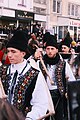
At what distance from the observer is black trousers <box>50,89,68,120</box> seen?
6238 mm

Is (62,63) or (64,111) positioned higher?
(62,63)

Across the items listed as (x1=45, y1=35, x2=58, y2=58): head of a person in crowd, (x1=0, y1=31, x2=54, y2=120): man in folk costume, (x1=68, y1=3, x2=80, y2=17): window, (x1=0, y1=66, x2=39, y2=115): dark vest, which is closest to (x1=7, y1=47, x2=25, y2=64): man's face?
(x1=0, y1=31, x2=54, y2=120): man in folk costume

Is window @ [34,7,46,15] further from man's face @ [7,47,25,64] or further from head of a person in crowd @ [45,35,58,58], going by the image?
man's face @ [7,47,25,64]

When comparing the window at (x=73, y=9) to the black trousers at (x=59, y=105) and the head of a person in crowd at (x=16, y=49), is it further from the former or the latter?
the head of a person in crowd at (x=16, y=49)

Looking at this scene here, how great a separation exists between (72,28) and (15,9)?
1042cm

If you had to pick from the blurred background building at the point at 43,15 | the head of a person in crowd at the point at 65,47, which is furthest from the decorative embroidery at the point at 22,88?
the blurred background building at the point at 43,15

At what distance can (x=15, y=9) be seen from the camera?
106 ft

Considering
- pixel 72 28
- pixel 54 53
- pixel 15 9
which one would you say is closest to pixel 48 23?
pixel 72 28

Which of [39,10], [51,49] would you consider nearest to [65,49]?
[51,49]

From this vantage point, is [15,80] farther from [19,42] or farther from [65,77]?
[65,77]

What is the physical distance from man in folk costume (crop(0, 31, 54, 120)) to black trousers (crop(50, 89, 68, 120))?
2.39 metres

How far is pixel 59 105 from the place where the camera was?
6.34 meters

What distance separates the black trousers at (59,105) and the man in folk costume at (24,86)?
2.39 meters

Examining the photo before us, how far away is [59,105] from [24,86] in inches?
108
